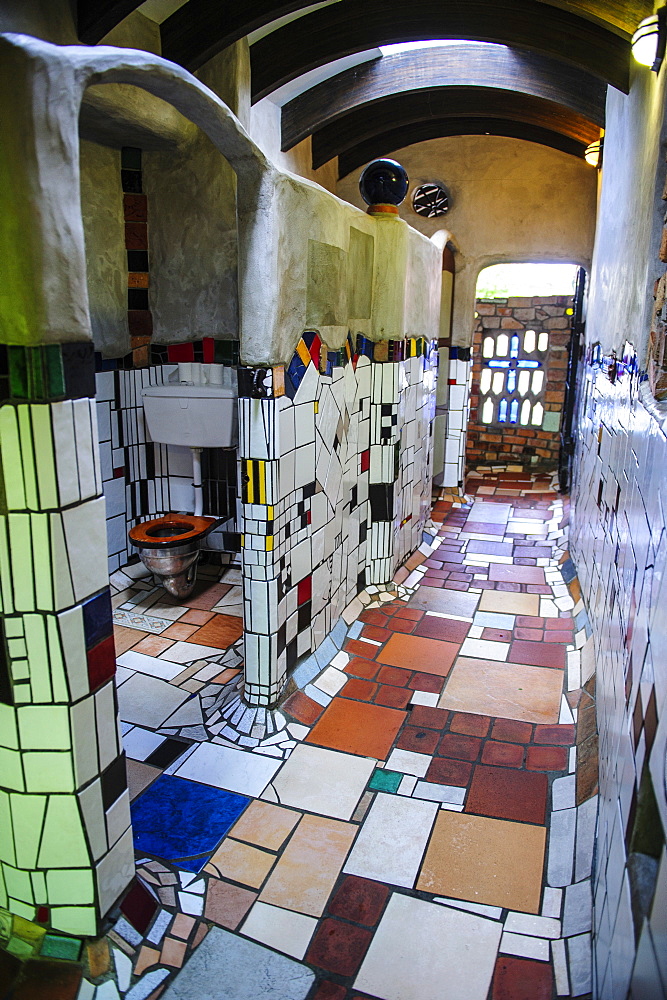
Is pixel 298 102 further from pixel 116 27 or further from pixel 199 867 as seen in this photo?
pixel 199 867

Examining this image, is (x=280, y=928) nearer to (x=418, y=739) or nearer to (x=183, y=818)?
(x=183, y=818)

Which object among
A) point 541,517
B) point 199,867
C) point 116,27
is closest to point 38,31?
point 116,27

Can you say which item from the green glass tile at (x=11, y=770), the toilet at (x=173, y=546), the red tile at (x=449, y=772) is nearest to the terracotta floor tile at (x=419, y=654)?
the red tile at (x=449, y=772)

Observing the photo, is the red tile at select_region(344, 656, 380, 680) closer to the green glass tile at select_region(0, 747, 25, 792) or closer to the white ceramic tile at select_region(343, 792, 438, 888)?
the white ceramic tile at select_region(343, 792, 438, 888)

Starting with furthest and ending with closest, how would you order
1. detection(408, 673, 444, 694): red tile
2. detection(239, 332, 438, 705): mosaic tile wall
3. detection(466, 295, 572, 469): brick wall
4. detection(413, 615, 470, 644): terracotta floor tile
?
detection(466, 295, 572, 469): brick wall, detection(413, 615, 470, 644): terracotta floor tile, detection(408, 673, 444, 694): red tile, detection(239, 332, 438, 705): mosaic tile wall

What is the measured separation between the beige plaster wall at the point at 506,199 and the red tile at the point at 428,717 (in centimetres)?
425

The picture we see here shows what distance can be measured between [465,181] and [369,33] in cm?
229

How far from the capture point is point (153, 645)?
3.58 m

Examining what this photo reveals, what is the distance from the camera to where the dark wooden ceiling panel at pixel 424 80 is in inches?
172

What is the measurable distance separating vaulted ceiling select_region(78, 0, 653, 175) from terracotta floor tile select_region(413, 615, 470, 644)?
280 centimetres

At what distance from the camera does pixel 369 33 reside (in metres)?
3.83

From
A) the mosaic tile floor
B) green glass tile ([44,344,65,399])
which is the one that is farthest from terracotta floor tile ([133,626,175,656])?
green glass tile ([44,344,65,399])

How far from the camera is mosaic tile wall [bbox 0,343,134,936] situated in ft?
4.96

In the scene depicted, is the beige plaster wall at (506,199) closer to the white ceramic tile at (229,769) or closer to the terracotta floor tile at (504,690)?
the terracotta floor tile at (504,690)
